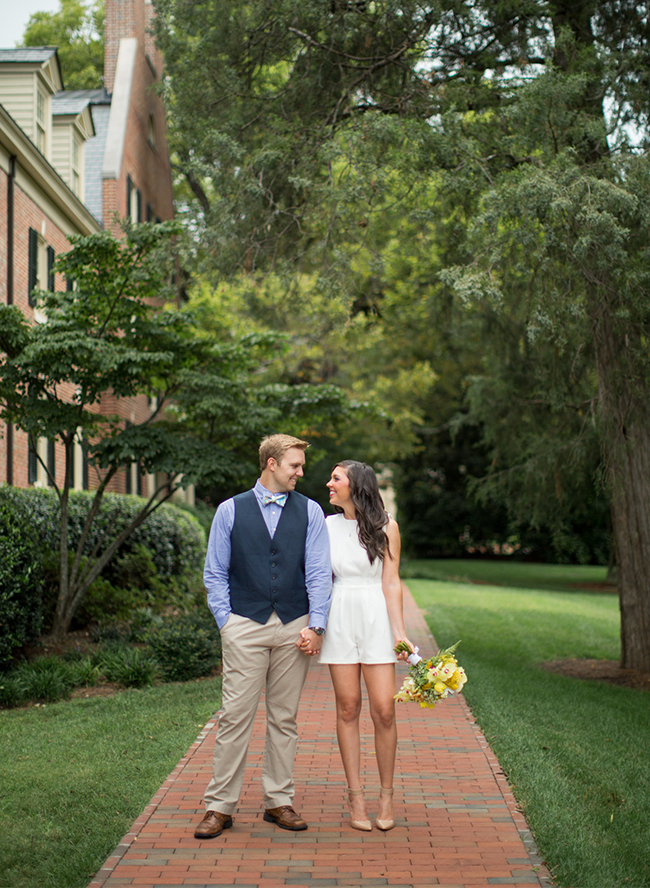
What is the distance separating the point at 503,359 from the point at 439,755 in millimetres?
11481

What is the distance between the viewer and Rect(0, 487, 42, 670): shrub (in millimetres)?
8422

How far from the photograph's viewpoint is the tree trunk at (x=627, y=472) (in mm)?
8602

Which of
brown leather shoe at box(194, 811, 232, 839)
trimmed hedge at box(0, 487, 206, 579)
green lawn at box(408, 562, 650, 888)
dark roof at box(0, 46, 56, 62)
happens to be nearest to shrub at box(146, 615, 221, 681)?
trimmed hedge at box(0, 487, 206, 579)

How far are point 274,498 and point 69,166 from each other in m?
14.5

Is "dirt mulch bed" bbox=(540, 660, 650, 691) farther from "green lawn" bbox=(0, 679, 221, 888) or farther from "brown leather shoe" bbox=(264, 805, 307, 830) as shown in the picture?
"brown leather shoe" bbox=(264, 805, 307, 830)

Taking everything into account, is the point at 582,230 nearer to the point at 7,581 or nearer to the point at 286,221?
the point at 286,221

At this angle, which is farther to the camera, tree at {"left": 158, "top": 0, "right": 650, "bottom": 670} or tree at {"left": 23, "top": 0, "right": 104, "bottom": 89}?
tree at {"left": 23, "top": 0, "right": 104, "bottom": 89}

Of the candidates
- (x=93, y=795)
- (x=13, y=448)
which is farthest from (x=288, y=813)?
(x=13, y=448)

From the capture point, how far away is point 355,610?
448cm

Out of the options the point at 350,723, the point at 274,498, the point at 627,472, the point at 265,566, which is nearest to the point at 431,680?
the point at 350,723

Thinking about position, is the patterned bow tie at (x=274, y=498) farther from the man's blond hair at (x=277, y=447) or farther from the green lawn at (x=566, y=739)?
the green lawn at (x=566, y=739)

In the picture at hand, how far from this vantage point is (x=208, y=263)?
1023 centimetres

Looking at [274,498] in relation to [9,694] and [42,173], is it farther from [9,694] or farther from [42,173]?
[42,173]

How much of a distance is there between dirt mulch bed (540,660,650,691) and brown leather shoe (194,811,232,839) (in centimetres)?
605
